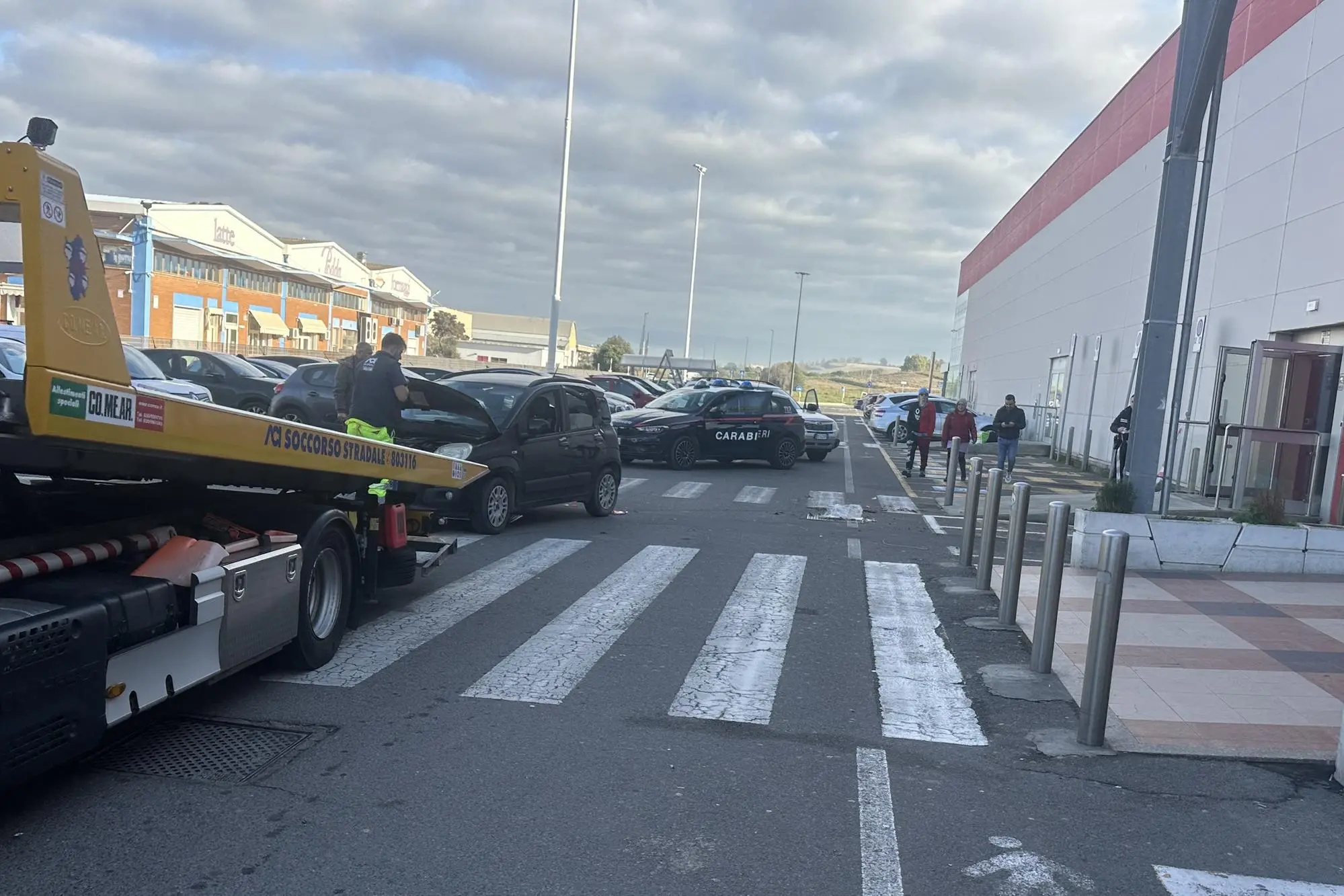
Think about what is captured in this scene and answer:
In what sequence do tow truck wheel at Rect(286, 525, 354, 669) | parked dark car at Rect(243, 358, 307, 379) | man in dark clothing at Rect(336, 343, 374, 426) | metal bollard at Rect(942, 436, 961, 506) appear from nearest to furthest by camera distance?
tow truck wheel at Rect(286, 525, 354, 669) → man in dark clothing at Rect(336, 343, 374, 426) → metal bollard at Rect(942, 436, 961, 506) → parked dark car at Rect(243, 358, 307, 379)

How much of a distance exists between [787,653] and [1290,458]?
1092 centimetres

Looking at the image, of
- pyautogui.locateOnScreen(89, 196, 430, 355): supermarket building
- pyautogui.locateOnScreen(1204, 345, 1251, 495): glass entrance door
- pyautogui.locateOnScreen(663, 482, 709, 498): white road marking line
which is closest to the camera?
pyautogui.locateOnScreen(89, 196, 430, 355): supermarket building

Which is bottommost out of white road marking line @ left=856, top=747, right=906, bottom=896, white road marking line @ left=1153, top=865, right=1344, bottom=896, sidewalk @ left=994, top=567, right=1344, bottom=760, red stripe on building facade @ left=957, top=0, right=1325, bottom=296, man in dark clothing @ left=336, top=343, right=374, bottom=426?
white road marking line @ left=856, top=747, right=906, bottom=896

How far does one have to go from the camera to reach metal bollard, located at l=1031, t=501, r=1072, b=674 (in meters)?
6.94

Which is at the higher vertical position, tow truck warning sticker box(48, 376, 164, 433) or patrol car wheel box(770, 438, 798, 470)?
tow truck warning sticker box(48, 376, 164, 433)

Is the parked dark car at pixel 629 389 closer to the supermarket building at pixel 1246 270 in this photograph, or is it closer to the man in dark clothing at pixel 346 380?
the supermarket building at pixel 1246 270

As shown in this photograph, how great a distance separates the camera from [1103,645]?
18.4 feet

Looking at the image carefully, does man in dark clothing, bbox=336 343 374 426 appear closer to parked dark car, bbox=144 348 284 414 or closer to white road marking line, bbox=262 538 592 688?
white road marking line, bbox=262 538 592 688

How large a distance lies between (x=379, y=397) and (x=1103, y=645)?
6592mm

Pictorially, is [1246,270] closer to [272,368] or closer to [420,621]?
[420,621]

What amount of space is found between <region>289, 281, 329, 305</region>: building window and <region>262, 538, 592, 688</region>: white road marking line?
54054mm

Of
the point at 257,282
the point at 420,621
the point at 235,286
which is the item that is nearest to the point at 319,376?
the point at 420,621


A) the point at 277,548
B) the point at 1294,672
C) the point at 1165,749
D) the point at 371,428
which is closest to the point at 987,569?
the point at 1294,672

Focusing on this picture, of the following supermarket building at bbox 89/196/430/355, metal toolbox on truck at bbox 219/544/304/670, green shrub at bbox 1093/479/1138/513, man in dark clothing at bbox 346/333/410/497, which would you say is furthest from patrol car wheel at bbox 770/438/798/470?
metal toolbox on truck at bbox 219/544/304/670
